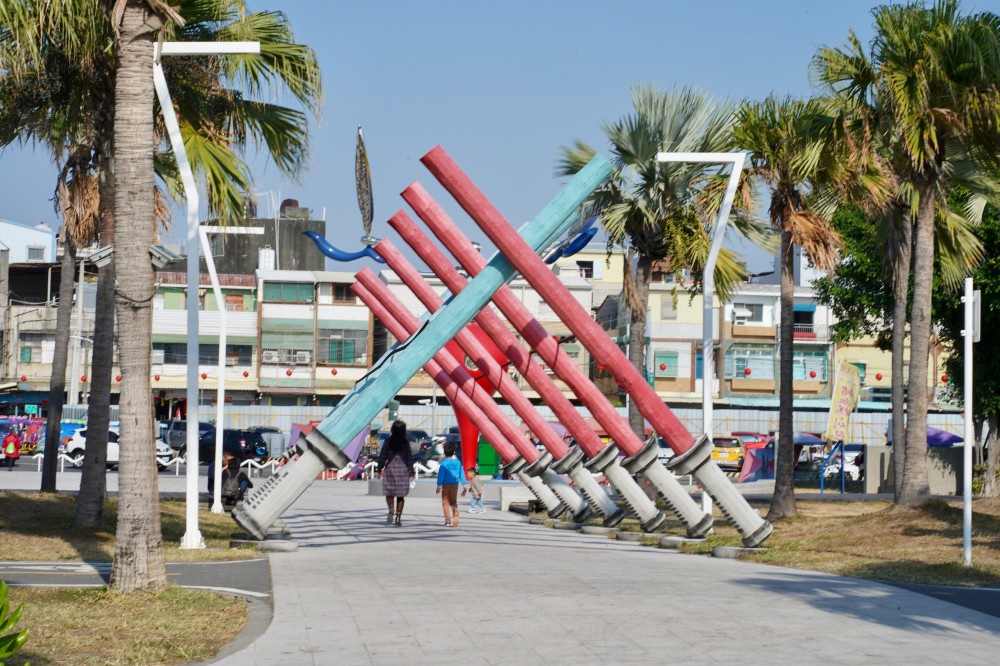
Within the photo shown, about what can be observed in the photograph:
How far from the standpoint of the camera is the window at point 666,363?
242ft

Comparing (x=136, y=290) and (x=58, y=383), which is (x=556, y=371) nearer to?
(x=136, y=290)

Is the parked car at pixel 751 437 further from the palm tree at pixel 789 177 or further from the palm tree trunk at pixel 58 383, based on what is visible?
the palm tree trunk at pixel 58 383

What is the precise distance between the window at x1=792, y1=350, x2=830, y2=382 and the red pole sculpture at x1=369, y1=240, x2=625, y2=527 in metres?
54.2

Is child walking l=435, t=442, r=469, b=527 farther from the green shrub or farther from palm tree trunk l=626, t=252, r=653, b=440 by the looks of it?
the green shrub

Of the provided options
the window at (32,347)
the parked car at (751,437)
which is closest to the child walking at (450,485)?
the parked car at (751,437)

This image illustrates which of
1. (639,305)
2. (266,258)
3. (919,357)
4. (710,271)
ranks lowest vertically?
(919,357)

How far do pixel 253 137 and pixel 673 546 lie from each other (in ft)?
27.2

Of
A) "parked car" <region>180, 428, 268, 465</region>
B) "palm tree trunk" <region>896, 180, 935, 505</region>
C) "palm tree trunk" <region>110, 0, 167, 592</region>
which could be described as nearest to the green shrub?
"palm tree trunk" <region>110, 0, 167, 592</region>

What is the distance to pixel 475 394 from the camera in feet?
85.3

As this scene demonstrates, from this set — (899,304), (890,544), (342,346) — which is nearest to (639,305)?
(899,304)

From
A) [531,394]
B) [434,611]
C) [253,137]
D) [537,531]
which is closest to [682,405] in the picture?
[531,394]

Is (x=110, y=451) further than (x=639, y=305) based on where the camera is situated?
Yes

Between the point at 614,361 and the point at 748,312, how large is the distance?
58511 mm

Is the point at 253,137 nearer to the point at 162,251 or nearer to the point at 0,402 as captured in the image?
the point at 162,251
